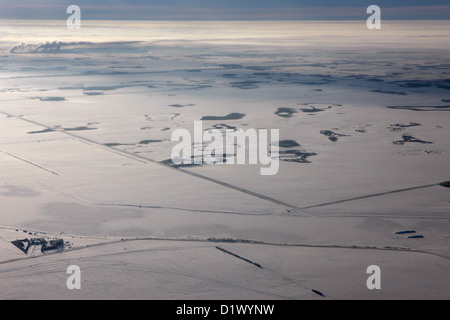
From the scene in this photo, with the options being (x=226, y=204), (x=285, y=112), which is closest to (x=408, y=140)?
(x=285, y=112)

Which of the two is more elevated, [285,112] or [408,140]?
[285,112]

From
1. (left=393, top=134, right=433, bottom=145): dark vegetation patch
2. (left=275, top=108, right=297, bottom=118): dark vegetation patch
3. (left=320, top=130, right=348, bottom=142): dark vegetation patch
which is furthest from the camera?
(left=275, top=108, right=297, bottom=118): dark vegetation patch

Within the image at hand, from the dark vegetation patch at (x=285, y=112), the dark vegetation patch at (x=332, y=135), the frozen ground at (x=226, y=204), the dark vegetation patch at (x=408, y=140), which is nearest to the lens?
the frozen ground at (x=226, y=204)

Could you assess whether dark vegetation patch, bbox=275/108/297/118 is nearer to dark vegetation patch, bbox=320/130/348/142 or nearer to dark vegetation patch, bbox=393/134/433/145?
dark vegetation patch, bbox=320/130/348/142

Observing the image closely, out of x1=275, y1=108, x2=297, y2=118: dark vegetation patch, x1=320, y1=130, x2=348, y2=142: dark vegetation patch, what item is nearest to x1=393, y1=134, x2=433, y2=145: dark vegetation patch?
x1=320, y1=130, x2=348, y2=142: dark vegetation patch

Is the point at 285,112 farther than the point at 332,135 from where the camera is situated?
Yes

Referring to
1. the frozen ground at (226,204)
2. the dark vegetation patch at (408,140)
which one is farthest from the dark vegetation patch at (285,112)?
Answer: the dark vegetation patch at (408,140)

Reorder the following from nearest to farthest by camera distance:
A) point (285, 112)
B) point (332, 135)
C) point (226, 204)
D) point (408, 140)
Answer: point (226, 204)
point (408, 140)
point (332, 135)
point (285, 112)

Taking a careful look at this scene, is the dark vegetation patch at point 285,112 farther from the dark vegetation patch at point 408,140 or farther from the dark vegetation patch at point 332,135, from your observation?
the dark vegetation patch at point 408,140

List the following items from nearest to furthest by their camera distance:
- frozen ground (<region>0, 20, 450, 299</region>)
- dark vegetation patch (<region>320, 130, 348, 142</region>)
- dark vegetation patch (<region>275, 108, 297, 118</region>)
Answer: frozen ground (<region>0, 20, 450, 299</region>)
dark vegetation patch (<region>320, 130, 348, 142</region>)
dark vegetation patch (<region>275, 108, 297, 118</region>)

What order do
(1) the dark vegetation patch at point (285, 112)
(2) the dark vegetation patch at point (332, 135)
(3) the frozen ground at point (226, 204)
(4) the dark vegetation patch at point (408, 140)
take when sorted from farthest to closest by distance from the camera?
(1) the dark vegetation patch at point (285, 112)
(2) the dark vegetation patch at point (332, 135)
(4) the dark vegetation patch at point (408, 140)
(3) the frozen ground at point (226, 204)

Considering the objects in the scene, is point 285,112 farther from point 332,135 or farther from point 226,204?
point 226,204
